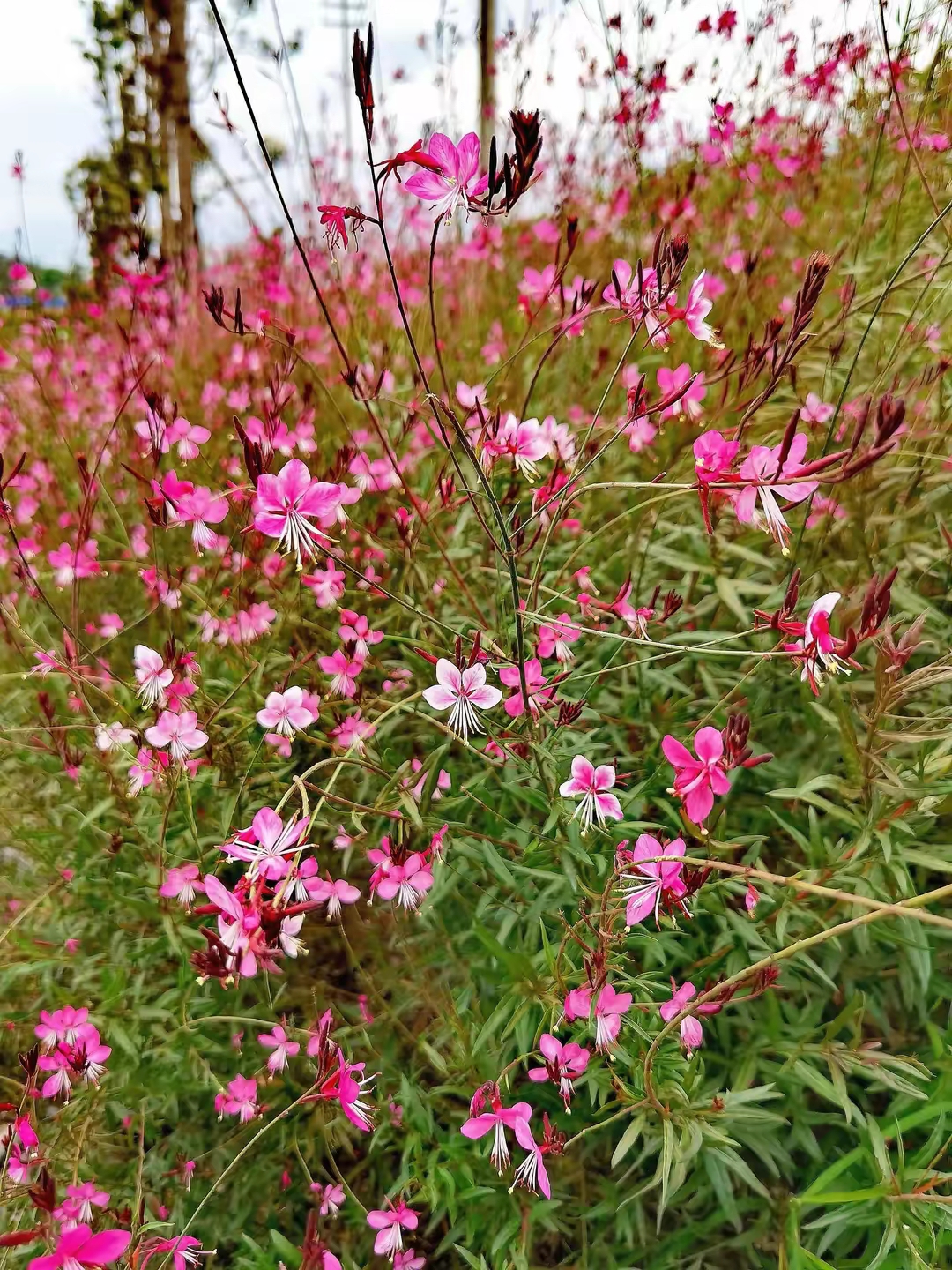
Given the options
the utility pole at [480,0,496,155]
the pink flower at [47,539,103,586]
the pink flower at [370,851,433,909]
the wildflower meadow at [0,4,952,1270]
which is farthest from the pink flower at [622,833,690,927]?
the utility pole at [480,0,496,155]

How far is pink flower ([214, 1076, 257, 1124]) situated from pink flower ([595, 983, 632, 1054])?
2.34 ft

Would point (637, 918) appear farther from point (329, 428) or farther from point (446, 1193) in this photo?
point (329, 428)

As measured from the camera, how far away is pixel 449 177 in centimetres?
83

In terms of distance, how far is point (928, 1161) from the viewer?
1.12 metres

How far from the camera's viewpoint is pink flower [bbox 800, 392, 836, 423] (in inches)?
63.4

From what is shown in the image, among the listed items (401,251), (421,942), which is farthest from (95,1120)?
(401,251)

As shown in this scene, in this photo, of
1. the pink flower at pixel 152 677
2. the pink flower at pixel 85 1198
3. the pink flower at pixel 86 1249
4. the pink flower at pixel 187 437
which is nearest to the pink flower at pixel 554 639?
the pink flower at pixel 152 677

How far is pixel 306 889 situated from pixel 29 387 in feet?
11.8

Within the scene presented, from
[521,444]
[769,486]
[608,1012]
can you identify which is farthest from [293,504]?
[608,1012]

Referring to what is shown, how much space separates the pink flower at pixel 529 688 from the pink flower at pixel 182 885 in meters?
0.69

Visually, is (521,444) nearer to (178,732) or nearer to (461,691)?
(461,691)

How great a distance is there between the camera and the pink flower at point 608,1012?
1.03 metres

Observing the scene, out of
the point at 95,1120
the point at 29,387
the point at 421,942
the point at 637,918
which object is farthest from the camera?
the point at 29,387

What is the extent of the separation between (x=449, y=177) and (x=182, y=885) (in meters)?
1.21
